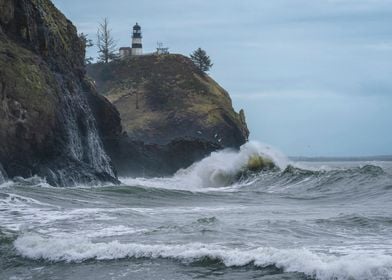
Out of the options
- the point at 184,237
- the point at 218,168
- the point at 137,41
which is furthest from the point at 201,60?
the point at 184,237

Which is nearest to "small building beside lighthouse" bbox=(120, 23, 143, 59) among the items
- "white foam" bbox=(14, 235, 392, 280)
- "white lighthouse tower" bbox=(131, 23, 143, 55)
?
"white lighthouse tower" bbox=(131, 23, 143, 55)

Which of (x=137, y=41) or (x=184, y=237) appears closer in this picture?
(x=184, y=237)

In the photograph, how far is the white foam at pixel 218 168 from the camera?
38.4 metres

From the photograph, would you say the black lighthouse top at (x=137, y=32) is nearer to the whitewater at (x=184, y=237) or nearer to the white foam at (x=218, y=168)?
the white foam at (x=218, y=168)

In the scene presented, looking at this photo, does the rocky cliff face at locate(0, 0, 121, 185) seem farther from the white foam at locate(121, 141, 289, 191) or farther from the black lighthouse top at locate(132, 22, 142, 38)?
the black lighthouse top at locate(132, 22, 142, 38)

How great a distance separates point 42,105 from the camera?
2511 centimetres

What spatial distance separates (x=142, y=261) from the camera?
32.4 ft

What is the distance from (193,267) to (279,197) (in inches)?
564

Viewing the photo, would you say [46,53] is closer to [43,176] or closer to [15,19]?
[15,19]

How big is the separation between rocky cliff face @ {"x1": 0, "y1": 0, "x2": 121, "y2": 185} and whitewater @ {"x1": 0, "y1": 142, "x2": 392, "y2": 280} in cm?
224

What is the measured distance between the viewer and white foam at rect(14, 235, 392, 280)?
8492 mm

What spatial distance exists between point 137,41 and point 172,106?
67.0 ft

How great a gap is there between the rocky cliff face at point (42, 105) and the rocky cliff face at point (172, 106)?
16.1 meters

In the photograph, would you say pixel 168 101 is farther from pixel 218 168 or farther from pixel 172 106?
pixel 218 168
